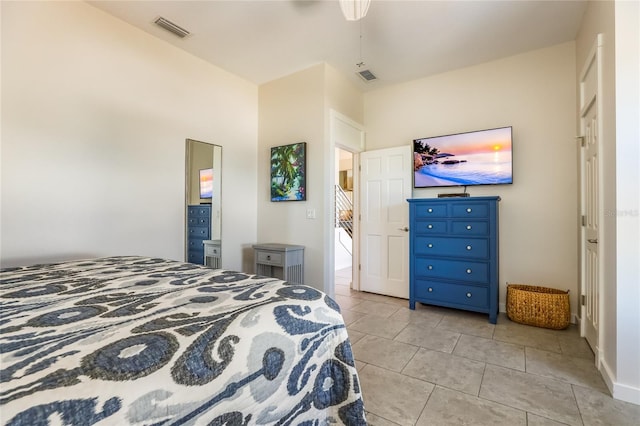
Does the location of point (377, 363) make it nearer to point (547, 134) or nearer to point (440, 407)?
point (440, 407)

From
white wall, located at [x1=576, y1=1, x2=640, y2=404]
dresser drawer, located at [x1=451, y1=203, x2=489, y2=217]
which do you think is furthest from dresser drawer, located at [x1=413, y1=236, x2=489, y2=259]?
white wall, located at [x1=576, y1=1, x2=640, y2=404]

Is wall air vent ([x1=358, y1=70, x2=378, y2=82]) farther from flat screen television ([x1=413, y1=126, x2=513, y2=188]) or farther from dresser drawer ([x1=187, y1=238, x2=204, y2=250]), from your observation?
dresser drawer ([x1=187, y1=238, x2=204, y2=250])

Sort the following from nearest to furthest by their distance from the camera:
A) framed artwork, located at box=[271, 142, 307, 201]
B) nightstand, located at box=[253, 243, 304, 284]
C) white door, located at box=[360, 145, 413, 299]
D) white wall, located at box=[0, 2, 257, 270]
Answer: white wall, located at box=[0, 2, 257, 270], nightstand, located at box=[253, 243, 304, 284], framed artwork, located at box=[271, 142, 307, 201], white door, located at box=[360, 145, 413, 299]

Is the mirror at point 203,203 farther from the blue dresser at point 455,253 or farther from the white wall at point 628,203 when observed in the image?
the white wall at point 628,203

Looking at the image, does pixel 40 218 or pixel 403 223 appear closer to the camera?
pixel 40 218

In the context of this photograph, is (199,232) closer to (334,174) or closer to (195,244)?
(195,244)

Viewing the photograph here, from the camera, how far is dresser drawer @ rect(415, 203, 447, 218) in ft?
10.1

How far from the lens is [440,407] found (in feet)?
5.31

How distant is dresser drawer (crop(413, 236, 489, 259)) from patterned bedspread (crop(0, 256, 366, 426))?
91.5 inches

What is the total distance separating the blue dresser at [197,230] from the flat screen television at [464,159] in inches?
99.6

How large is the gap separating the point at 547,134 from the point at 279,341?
347 cm

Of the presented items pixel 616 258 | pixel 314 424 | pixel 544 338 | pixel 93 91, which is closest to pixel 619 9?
pixel 616 258

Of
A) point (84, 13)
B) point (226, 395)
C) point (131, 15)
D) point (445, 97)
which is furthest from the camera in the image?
point (445, 97)

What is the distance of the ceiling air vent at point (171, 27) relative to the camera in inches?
100
